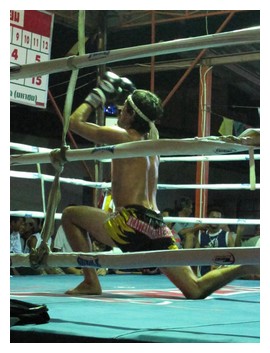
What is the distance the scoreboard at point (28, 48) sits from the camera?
13.6 ft

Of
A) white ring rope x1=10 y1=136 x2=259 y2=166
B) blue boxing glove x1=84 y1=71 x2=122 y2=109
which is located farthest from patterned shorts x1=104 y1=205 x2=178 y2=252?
white ring rope x1=10 y1=136 x2=259 y2=166

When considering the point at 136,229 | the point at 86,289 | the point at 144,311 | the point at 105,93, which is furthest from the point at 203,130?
the point at 144,311

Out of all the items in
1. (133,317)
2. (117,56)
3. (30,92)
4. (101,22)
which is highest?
(101,22)

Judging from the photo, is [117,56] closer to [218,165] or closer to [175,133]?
[175,133]

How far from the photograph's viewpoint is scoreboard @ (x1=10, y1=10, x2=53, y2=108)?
4133mm

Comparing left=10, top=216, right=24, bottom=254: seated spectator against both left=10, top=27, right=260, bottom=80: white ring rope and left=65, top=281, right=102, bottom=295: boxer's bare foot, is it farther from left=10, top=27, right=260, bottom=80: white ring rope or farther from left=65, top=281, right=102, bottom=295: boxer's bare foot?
left=10, top=27, right=260, bottom=80: white ring rope

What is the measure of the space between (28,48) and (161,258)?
10.2ft

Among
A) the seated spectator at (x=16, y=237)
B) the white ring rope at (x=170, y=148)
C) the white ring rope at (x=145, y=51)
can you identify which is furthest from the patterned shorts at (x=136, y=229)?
the seated spectator at (x=16, y=237)

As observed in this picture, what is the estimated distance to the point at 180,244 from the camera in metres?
5.36

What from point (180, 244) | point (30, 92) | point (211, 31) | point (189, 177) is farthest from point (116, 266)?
point (189, 177)

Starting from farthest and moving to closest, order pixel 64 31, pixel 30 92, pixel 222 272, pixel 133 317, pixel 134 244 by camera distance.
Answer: pixel 64 31 → pixel 30 92 → pixel 134 244 → pixel 222 272 → pixel 133 317

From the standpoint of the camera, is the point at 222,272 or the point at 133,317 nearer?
the point at 133,317

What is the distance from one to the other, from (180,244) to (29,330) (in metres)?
3.88

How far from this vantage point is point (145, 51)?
5.24 ft
